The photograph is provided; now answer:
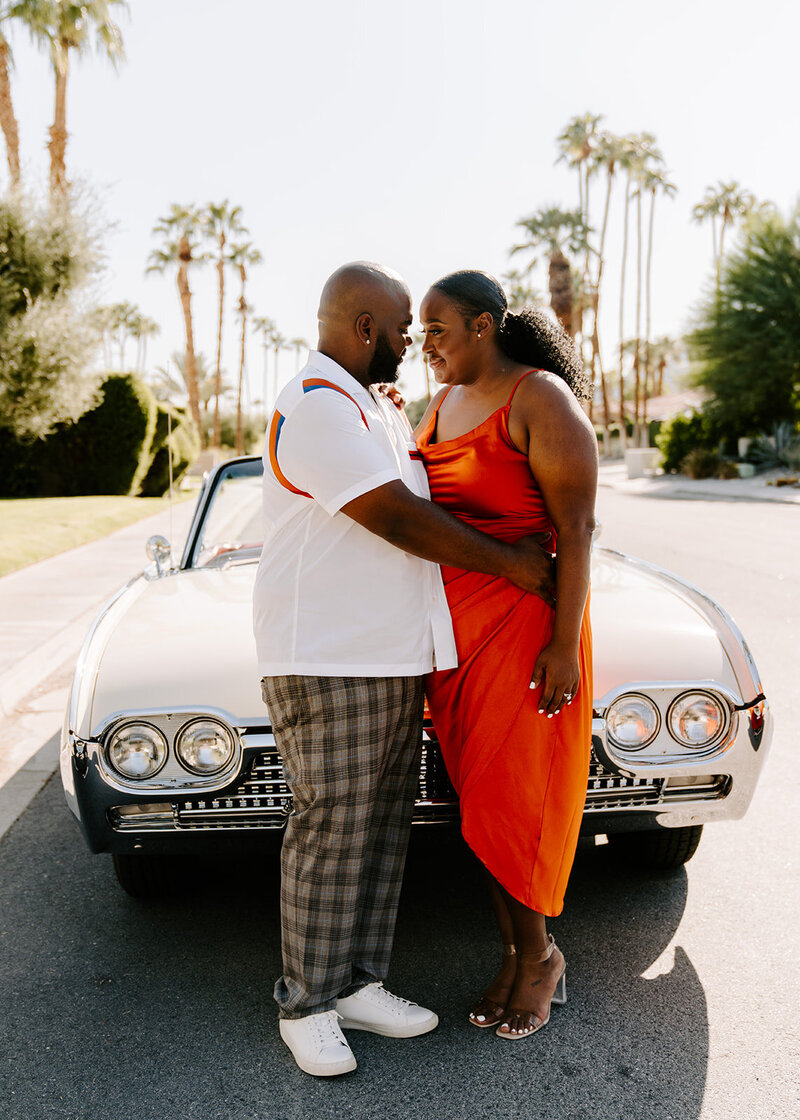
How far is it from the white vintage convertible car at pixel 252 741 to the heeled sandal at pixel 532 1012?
367mm

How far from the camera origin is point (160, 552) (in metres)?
4.02

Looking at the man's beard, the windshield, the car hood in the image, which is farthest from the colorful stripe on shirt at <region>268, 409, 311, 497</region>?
the windshield

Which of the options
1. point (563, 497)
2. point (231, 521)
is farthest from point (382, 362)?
point (231, 521)

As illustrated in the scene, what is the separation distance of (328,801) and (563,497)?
89cm

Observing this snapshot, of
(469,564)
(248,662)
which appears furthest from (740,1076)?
(248,662)

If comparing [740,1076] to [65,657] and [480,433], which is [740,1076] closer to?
[480,433]

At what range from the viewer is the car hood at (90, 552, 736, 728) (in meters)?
2.59

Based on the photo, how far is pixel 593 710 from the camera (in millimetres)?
2574

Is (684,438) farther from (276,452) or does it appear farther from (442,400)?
(276,452)

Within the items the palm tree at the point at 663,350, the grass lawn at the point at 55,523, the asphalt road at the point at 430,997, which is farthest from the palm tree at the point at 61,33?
the palm tree at the point at 663,350

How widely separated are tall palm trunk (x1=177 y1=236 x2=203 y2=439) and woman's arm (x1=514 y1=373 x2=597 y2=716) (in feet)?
118

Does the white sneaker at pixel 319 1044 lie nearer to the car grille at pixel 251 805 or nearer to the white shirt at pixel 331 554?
the car grille at pixel 251 805

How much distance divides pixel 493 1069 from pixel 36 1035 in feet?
3.71

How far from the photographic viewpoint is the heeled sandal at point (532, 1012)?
237 cm
